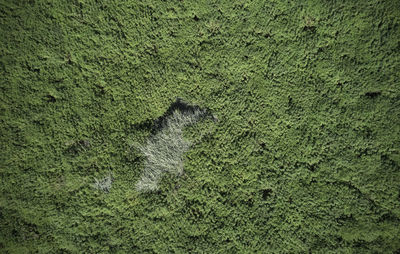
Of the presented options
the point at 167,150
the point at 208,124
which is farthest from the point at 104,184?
the point at 208,124

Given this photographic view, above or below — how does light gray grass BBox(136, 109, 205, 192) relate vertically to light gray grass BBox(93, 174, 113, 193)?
above

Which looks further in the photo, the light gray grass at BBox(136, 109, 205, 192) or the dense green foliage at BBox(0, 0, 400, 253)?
the light gray grass at BBox(136, 109, 205, 192)

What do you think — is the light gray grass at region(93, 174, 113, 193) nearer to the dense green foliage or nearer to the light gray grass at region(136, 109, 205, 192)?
the dense green foliage

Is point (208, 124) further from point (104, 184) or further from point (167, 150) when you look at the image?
point (104, 184)

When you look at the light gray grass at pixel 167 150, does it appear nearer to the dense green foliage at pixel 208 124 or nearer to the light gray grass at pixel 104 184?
the dense green foliage at pixel 208 124

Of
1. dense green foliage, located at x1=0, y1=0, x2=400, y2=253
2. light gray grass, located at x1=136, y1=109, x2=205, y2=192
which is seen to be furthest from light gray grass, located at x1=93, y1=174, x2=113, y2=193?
light gray grass, located at x1=136, y1=109, x2=205, y2=192

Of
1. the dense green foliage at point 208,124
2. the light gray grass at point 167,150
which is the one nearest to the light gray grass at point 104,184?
the dense green foliage at point 208,124
